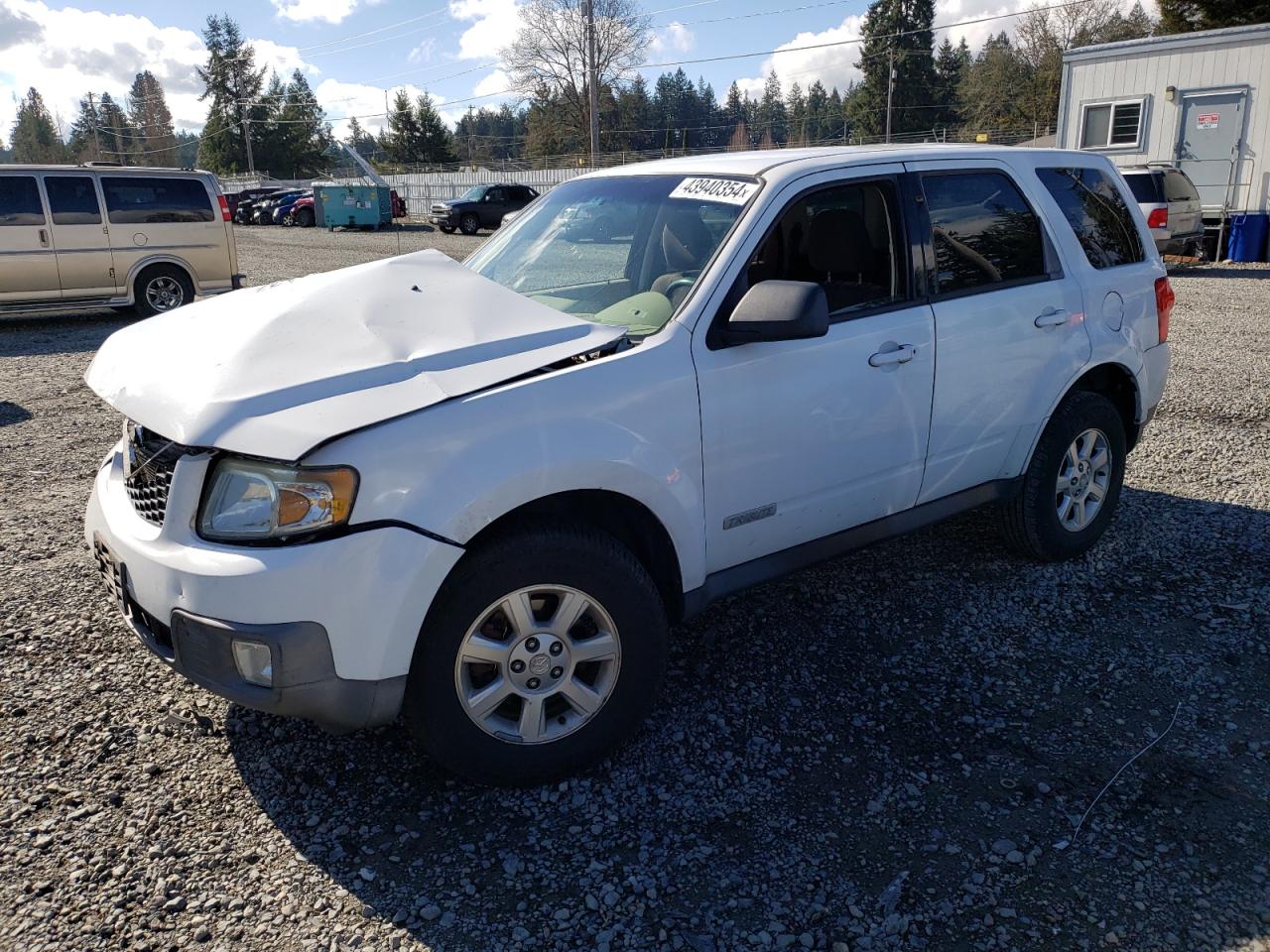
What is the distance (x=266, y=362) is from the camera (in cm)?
282

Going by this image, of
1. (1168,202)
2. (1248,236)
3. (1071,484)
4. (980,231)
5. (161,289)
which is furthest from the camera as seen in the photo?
(1248,236)

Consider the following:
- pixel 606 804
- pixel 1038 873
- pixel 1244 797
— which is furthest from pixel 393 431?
pixel 1244 797

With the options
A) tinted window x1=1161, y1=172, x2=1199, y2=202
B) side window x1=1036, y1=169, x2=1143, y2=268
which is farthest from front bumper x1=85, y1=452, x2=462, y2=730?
tinted window x1=1161, y1=172, x2=1199, y2=202

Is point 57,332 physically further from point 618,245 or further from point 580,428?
point 580,428

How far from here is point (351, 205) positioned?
36156mm

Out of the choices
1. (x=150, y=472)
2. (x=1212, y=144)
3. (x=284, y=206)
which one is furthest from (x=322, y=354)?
(x=284, y=206)

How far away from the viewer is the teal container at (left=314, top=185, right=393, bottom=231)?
36094mm

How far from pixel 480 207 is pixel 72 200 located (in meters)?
20.7

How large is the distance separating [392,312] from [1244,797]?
3.05 meters

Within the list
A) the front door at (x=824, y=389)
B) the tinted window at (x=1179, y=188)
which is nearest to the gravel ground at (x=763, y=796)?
the front door at (x=824, y=389)

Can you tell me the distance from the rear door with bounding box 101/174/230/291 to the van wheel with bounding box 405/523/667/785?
483 inches

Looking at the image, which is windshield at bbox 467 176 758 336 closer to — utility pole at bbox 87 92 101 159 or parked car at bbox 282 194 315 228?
parked car at bbox 282 194 315 228

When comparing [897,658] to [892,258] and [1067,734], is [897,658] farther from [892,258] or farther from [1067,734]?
[892,258]

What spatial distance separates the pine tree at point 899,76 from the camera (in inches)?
2790
